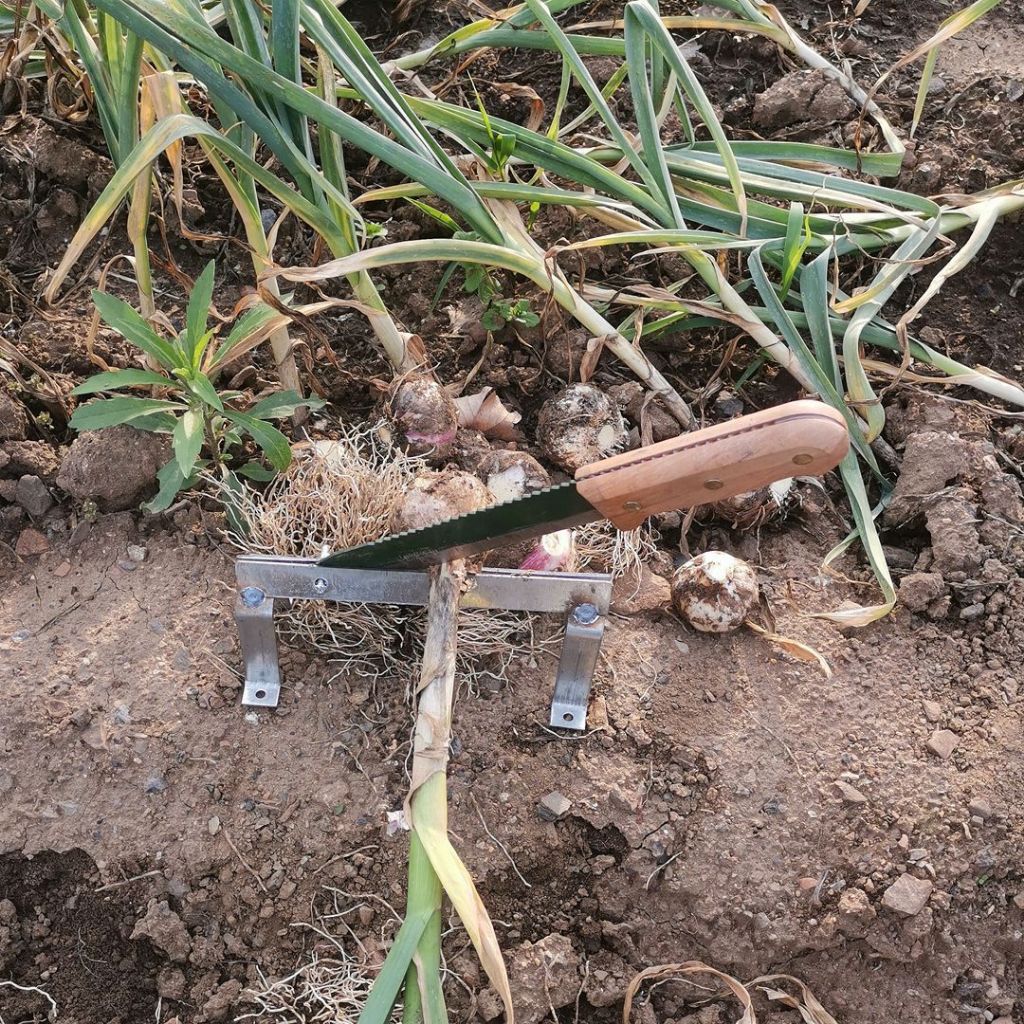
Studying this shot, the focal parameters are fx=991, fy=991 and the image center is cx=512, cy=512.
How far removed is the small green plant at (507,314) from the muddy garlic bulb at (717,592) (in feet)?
1.49

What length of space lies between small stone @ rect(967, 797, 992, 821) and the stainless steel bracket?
0.50 metres

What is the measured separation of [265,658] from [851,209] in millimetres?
1169

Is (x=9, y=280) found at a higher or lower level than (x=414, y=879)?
higher

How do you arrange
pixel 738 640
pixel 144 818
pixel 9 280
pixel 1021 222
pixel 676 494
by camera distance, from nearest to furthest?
pixel 676 494 < pixel 144 818 < pixel 738 640 < pixel 9 280 < pixel 1021 222

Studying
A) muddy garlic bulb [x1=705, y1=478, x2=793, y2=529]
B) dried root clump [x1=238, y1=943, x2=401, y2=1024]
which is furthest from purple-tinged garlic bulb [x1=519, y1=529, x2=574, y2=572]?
dried root clump [x1=238, y1=943, x2=401, y2=1024]

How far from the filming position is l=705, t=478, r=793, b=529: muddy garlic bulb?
1.41 m

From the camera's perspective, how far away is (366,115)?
1720 mm

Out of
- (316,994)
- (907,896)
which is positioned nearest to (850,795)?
(907,896)

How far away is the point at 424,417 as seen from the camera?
4.49 ft

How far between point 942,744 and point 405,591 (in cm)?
71

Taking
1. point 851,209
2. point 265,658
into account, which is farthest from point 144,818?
point 851,209

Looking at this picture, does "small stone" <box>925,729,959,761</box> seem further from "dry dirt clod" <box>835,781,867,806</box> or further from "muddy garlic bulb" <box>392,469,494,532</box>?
"muddy garlic bulb" <box>392,469,494,532</box>

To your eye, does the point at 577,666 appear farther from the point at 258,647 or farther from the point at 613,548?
the point at 258,647

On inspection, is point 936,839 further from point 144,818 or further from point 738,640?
point 144,818
